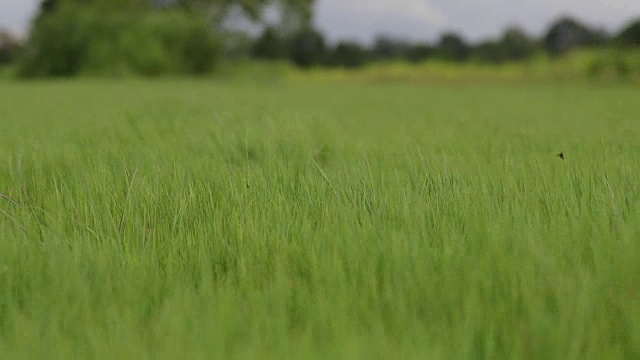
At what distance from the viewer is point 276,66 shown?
23.0 m

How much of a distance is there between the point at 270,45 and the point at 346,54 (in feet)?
26.6

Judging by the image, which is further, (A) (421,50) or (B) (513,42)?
(A) (421,50)

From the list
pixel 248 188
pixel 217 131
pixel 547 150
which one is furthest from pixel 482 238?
pixel 217 131

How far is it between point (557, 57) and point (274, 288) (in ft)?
58.3

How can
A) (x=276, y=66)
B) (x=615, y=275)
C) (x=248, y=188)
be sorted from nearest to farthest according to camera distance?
(x=615, y=275) < (x=248, y=188) < (x=276, y=66)

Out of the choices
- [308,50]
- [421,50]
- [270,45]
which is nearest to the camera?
[421,50]

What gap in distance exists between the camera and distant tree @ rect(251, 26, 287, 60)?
99.1 ft

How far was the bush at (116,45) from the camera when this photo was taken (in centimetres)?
1888

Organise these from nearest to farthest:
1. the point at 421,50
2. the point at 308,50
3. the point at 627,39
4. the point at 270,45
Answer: the point at 627,39 < the point at 421,50 < the point at 270,45 < the point at 308,50

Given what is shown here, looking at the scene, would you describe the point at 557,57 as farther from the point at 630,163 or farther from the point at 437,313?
the point at 437,313

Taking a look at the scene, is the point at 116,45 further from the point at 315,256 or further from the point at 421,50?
the point at 315,256

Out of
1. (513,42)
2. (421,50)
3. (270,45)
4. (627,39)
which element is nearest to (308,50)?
(270,45)

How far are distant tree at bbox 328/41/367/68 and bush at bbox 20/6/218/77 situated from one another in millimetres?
19071

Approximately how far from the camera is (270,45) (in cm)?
3250
